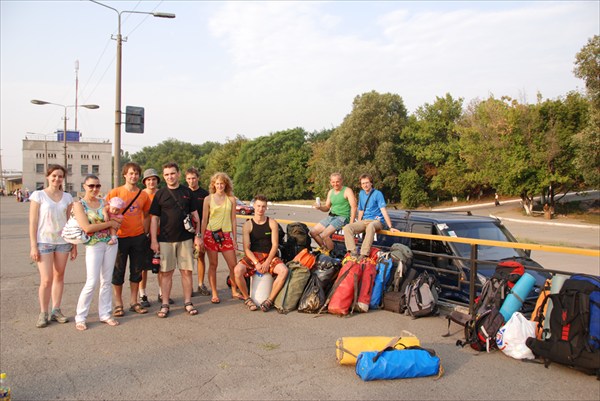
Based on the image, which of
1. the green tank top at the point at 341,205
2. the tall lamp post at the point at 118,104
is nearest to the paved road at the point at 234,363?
the green tank top at the point at 341,205

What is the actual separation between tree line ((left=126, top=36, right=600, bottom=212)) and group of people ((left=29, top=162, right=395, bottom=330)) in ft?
80.5

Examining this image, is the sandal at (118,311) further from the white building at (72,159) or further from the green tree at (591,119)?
the white building at (72,159)

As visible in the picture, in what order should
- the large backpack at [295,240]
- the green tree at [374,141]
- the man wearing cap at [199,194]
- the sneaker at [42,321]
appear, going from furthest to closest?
the green tree at [374,141], the large backpack at [295,240], the man wearing cap at [199,194], the sneaker at [42,321]

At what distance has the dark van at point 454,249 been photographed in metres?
6.57

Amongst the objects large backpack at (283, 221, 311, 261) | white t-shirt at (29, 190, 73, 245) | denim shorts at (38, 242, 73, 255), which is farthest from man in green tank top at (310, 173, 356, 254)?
white t-shirt at (29, 190, 73, 245)

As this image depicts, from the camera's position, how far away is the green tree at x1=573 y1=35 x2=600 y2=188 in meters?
26.2

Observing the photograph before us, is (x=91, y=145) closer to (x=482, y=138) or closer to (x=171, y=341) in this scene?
(x=482, y=138)

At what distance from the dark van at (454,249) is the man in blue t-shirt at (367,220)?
0.34 meters

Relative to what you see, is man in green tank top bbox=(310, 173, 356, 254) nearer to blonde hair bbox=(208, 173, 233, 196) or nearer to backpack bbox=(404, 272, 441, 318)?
blonde hair bbox=(208, 173, 233, 196)

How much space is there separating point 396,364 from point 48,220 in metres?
4.50

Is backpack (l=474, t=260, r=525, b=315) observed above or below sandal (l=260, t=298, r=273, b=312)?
above

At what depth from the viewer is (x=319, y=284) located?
6.71 meters

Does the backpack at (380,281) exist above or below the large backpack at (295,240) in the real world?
below

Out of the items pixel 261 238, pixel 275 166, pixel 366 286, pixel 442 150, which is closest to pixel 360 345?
pixel 366 286
